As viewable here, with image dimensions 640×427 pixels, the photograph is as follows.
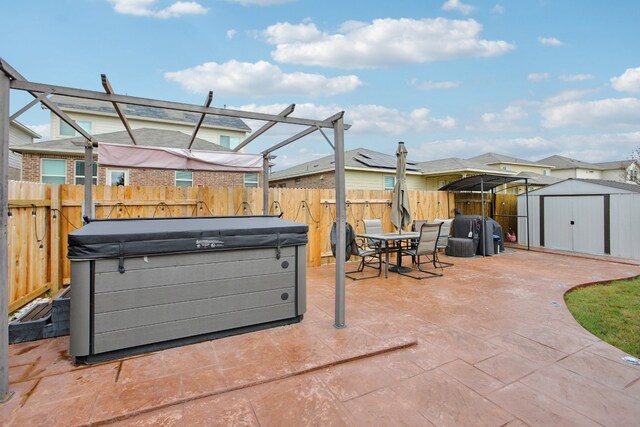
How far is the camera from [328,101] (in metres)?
13.6

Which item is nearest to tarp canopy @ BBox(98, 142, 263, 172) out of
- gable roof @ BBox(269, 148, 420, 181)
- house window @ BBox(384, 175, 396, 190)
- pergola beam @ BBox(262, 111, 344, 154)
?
pergola beam @ BBox(262, 111, 344, 154)

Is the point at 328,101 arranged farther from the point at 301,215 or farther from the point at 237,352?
the point at 237,352

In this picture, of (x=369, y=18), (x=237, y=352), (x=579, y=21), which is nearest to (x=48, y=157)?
(x=369, y=18)

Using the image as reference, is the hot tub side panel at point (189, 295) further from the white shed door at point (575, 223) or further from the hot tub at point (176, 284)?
the white shed door at point (575, 223)

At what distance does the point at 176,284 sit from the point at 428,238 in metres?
4.75

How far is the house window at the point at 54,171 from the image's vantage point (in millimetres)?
11219

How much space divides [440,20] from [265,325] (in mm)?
9139

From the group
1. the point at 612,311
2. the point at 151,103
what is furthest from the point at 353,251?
the point at 151,103

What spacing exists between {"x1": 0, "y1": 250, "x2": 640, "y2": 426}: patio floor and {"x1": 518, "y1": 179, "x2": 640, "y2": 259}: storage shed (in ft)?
21.6

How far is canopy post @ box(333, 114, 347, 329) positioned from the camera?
3.47 metres

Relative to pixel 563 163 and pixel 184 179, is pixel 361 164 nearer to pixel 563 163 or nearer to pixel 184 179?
pixel 184 179

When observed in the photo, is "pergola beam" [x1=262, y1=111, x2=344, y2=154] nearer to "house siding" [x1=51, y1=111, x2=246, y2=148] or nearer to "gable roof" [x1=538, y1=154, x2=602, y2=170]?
"house siding" [x1=51, y1=111, x2=246, y2=148]

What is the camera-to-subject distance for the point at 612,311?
427 cm

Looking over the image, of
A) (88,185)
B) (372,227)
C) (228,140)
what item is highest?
(228,140)
